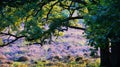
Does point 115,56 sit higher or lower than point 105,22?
lower

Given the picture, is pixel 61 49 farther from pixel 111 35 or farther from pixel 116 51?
pixel 111 35

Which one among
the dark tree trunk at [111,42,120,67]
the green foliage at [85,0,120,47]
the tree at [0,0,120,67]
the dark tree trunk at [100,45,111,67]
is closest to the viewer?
the green foliage at [85,0,120,47]

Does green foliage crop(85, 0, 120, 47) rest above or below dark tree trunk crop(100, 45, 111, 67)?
above

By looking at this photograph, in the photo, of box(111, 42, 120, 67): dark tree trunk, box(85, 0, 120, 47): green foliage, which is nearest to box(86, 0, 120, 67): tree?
box(85, 0, 120, 47): green foliage

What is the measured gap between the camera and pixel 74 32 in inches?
3354

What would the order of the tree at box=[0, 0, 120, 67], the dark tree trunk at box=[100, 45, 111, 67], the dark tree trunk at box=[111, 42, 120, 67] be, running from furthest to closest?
the dark tree trunk at box=[100, 45, 111, 67] < the dark tree trunk at box=[111, 42, 120, 67] < the tree at box=[0, 0, 120, 67]

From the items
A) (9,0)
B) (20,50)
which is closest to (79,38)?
(20,50)

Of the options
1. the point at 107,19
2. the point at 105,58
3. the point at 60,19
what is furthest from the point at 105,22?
the point at 105,58

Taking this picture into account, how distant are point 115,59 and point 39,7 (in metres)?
5.85

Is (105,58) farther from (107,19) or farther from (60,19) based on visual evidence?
(107,19)

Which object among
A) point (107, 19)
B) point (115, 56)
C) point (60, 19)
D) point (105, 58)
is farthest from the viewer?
point (105, 58)

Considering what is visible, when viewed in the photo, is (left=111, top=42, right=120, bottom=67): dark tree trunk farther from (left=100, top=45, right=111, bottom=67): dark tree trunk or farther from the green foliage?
the green foliage

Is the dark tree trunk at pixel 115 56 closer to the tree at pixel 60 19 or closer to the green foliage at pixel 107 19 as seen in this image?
Answer: the tree at pixel 60 19

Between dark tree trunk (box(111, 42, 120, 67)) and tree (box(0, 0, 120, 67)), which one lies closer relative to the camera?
tree (box(0, 0, 120, 67))
